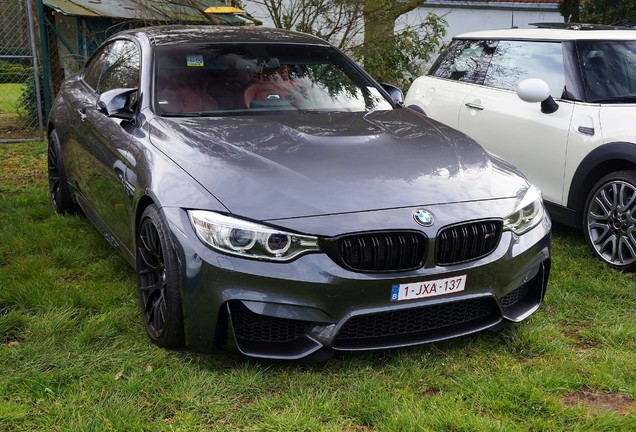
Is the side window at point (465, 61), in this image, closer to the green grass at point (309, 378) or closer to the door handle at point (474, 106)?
the door handle at point (474, 106)

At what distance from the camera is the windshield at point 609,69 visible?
5.09 m

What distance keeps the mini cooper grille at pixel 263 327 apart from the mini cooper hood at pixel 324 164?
43 cm

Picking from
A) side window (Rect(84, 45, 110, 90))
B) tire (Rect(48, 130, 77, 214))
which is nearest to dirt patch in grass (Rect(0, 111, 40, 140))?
tire (Rect(48, 130, 77, 214))

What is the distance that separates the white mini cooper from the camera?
4.79m

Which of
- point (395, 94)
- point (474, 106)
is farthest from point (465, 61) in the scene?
point (395, 94)

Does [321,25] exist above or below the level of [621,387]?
above

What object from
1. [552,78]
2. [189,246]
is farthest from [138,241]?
[552,78]

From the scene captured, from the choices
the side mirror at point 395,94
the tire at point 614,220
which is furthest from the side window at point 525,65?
the side mirror at point 395,94

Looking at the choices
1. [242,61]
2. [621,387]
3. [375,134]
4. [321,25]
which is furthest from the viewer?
[321,25]

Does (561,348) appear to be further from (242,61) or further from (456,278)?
(242,61)

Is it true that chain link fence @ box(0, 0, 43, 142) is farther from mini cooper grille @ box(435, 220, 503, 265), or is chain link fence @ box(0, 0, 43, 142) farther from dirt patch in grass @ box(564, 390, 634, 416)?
dirt patch in grass @ box(564, 390, 634, 416)

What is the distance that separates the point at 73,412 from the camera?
2951 mm

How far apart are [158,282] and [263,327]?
675 mm

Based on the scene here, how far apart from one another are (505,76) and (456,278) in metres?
3.19
